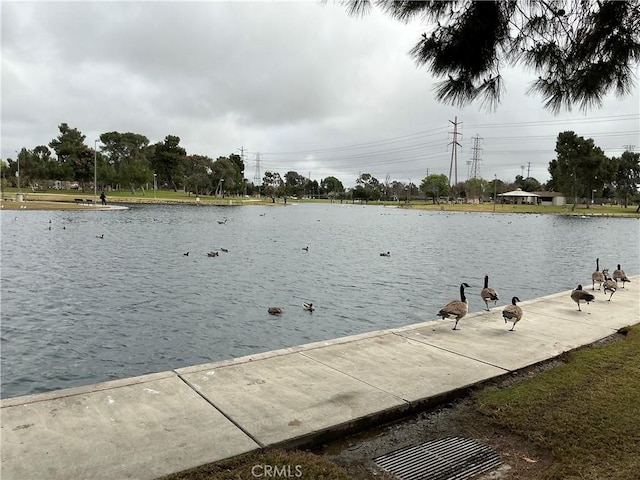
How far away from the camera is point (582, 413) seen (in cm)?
528

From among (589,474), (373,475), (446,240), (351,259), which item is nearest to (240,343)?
(373,475)

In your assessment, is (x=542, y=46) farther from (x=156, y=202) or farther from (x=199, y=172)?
(x=199, y=172)

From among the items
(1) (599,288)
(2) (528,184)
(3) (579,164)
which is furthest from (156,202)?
(2) (528,184)

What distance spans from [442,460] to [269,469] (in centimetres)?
169

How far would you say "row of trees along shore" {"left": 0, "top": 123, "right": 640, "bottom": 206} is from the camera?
95125 millimetres

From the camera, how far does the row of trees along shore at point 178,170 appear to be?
9512 centimetres

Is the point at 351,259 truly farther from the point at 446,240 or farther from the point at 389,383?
→ the point at 389,383

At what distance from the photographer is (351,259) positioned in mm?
25203

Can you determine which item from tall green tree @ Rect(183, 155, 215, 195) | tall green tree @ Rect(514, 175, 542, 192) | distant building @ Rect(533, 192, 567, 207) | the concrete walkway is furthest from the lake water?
tall green tree @ Rect(514, 175, 542, 192)

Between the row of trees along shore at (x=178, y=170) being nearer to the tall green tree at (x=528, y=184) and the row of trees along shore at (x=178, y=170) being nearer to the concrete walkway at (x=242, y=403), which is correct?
the tall green tree at (x=528, y=184)

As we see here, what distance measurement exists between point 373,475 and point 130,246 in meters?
25.6

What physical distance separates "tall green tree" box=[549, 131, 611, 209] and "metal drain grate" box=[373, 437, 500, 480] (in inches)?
4028

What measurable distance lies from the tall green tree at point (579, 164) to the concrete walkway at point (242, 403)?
323 ft

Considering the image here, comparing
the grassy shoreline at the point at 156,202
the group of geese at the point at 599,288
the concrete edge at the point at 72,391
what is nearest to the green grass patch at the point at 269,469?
the concrete edge at the point at 72,391
